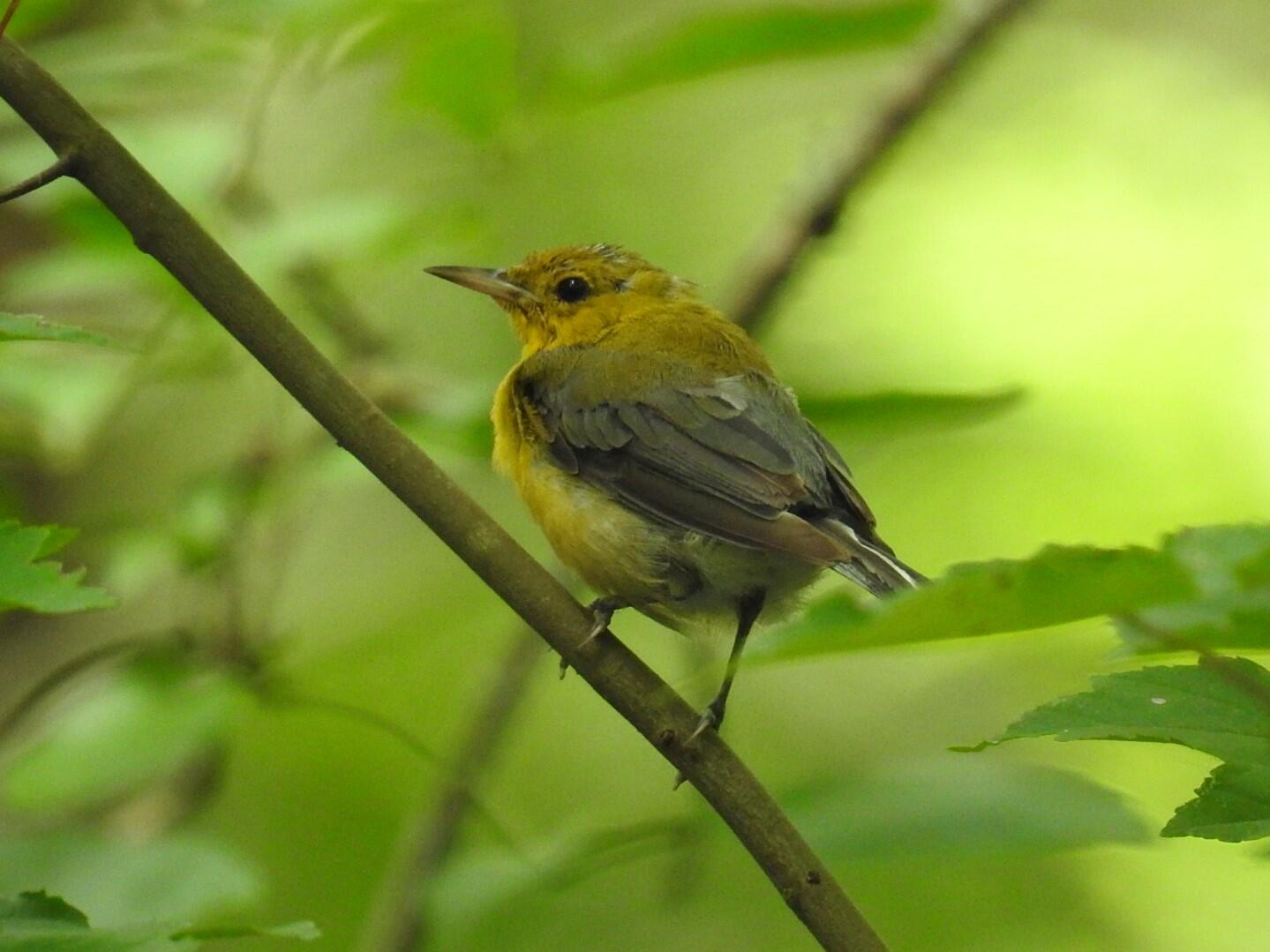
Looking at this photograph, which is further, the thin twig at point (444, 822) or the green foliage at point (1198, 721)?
the thin twig at point (444, 822)

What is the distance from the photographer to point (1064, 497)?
8000mm

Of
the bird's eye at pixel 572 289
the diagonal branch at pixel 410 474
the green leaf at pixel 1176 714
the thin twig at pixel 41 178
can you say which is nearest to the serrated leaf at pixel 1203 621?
the green leaf at pixel 1176 714

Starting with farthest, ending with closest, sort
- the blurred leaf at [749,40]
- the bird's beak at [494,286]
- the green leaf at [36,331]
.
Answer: the bird's beak at [494,286] < the blurred leaf at [749,40] < the green leaf at [36,331]

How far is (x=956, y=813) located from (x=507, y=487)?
217 inches

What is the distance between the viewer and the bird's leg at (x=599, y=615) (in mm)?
2662

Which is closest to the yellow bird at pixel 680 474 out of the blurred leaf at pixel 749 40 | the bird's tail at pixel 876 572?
the bird's tail at pixel 876 572

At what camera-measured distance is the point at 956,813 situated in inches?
122

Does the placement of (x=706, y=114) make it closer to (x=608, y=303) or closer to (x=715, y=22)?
(x=608, y=303)

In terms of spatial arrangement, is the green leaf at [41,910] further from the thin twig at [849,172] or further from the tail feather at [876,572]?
the thin twig at [849,172]

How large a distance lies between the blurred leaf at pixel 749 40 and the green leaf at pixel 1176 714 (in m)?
2.24

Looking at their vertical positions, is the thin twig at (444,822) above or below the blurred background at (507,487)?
below

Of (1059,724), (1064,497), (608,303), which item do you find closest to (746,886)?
(1064,497)

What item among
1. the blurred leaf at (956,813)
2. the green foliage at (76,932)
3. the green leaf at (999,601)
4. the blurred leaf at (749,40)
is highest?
the blurred leaf at (749,40)

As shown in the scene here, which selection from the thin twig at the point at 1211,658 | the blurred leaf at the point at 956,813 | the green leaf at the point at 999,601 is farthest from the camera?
the blurred leaf at the point at 956,813
